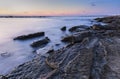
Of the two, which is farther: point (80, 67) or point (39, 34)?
point (39, 34)

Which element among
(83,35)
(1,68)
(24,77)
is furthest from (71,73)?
(83,35)

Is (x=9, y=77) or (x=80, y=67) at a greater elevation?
(x=80, y=67)

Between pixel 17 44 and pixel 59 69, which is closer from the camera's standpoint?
pixel 59 69

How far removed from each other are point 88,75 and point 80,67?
1.01 metres

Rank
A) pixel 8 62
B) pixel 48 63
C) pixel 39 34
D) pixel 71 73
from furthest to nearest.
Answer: pixel 39 34
pixel 8 62
pixel 48 63
pixel 71 73

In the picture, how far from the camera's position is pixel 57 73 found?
814 centimetres

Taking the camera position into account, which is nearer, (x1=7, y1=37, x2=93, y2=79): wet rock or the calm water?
(x1=7, y1=37, x2=93, y2=79): wet rock

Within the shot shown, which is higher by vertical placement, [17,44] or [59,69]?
[59,69]

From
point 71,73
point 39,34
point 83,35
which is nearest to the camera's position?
point 71,73

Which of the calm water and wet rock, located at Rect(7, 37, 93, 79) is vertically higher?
wet rock, located at Rect(7, 37, 93, 79)

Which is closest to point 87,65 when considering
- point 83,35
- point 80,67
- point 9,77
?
point 80,67

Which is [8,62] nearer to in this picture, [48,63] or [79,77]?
[48,63]

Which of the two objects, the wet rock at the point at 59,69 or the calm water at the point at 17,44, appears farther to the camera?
the calm water at the point at 17,44

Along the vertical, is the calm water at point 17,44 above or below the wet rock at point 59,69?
below
